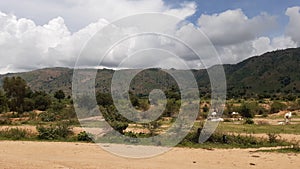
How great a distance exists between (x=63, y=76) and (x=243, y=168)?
157692 millimetres

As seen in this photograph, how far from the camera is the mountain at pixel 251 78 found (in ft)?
348

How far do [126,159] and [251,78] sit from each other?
124 m

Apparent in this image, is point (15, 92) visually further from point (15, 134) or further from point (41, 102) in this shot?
point (15, 134)

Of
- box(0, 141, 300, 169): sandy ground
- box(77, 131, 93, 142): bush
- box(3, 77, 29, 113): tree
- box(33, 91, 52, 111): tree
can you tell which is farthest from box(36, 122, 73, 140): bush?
box(33, 91, 52, 111): tree

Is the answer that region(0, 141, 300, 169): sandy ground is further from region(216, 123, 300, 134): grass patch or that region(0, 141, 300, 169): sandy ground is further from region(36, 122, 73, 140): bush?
region(216, 123, 300, 134): grass patch

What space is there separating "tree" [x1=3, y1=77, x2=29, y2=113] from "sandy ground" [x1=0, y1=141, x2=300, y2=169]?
28.3m

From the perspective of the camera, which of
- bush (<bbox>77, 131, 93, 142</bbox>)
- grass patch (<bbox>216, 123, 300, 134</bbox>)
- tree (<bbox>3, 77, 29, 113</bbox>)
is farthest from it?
tree (<bbox>3, 77, 29, 113</bbox>)

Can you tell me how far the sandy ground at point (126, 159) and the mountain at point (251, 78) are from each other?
7443 cm

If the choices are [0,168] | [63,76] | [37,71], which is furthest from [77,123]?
[37,71]

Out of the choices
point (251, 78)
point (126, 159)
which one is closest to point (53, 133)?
point (126, 159)

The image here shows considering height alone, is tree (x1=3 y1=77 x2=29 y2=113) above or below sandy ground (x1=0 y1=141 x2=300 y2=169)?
above

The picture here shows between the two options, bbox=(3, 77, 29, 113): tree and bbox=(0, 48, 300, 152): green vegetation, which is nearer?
bbox=(0, 48, 300, 152): green vegetation

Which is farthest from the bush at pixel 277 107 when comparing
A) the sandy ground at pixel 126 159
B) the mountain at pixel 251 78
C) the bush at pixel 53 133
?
the mountain at pixel 251 78

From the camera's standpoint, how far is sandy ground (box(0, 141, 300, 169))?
13156mm
